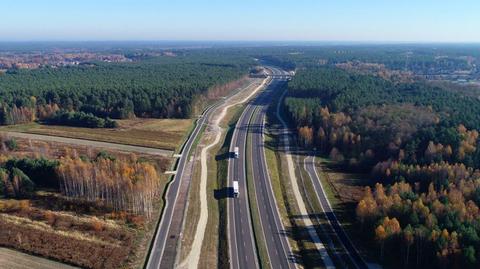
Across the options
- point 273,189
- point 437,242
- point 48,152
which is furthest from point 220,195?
point 48,152

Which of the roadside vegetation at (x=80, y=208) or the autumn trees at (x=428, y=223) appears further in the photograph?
the roadside vegetation at (x=80, y=208)

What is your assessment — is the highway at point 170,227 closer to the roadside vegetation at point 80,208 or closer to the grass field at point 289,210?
the roadside vegetation at point 80,208

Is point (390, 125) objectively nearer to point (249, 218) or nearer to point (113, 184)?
point (249, 218)

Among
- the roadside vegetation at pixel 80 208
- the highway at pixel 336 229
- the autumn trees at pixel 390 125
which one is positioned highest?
the autumn trees at pixel 390 125

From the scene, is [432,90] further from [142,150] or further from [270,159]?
[142,150]

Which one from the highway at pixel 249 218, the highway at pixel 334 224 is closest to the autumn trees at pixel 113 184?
the highway at pixel 249 218

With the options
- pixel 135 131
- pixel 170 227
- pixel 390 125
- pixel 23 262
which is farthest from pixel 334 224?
pixel 135 131

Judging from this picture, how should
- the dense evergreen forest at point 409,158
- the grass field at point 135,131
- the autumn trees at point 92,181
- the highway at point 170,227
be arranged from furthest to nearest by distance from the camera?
1. the grass field at point 135,131
2. the autumn trees at point 92,181
3. the highway at point 170,227
4. the dense evergreen forest at point 409,158
